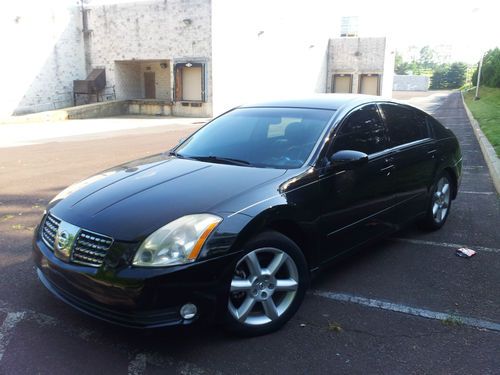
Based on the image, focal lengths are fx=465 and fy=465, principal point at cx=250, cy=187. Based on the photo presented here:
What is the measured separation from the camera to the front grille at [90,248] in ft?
9.36

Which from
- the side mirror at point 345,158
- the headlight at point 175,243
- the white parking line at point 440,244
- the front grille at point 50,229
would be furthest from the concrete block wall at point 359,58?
the headlight at point 175,243

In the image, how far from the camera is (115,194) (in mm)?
3332

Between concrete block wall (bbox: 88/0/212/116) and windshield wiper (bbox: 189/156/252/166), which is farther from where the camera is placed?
concrete block wall (bbox: 88/0/212/116)

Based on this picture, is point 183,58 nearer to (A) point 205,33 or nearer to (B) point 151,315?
(A) point 205,33

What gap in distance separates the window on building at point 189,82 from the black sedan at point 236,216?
24.3m

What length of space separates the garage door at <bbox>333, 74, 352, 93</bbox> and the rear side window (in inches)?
1645

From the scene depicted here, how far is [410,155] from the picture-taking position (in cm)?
479

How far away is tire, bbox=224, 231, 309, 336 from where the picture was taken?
10.0ft

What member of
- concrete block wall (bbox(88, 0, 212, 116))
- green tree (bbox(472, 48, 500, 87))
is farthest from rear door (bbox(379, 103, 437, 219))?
green tree (bbox(472, 48, 500, 87))

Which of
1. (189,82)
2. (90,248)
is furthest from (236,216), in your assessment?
(189,82)

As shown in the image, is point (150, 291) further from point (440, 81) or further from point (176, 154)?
point (440, 81)

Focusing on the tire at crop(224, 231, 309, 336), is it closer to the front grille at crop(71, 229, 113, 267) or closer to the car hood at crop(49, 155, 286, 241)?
the car hood at crop(49, 155, 286, 241)

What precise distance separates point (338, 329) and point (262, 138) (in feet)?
5.72

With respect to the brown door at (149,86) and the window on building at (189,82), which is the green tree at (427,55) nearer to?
the brown door at (149,86)
